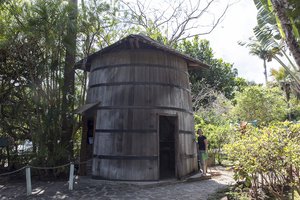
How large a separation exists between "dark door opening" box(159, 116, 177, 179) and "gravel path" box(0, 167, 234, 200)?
1965 mm

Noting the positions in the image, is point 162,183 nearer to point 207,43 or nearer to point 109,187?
point 109,187

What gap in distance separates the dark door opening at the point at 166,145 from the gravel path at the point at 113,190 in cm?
197

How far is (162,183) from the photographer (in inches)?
311

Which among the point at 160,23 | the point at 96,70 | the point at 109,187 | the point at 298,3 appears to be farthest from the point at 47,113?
the point at 160,23

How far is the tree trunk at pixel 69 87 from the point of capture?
347 inches

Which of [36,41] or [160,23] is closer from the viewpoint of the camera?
[36,41]

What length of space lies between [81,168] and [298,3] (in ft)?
24.2

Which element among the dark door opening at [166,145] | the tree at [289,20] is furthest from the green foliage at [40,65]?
the tree at [289,20]

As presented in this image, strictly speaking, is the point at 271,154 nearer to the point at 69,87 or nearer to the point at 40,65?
the point at 69,87

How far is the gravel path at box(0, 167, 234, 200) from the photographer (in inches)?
261

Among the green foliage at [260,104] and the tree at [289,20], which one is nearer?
the tree at [289,20]

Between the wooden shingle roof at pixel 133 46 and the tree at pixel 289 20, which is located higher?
the wooden shingle roof at pixel 133 46

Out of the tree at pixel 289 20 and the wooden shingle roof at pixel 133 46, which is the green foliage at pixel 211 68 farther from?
the tree at pixel 289 20

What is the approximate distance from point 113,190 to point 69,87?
393cm
